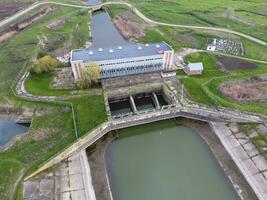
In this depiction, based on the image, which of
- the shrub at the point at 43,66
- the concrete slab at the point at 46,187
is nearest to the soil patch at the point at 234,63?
the shrub at the point at 43,66

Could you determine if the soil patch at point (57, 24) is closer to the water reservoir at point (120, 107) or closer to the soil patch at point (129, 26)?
the soil patch at point (129, 26)

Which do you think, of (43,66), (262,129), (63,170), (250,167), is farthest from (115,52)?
(250,167)

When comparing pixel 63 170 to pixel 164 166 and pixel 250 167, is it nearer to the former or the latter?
pixel 164 166

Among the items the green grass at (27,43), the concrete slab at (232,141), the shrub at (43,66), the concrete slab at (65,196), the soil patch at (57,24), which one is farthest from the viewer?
the soil patch at (57,24)

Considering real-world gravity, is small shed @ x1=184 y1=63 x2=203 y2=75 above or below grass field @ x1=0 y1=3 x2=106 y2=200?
above

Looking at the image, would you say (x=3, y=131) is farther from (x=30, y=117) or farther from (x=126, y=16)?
(x=126, y=16)

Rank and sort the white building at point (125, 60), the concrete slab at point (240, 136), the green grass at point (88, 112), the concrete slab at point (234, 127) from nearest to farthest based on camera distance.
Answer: the concrete slab at point (240, 136) → the green grass at point (88, 112) → the concrete slab at point (234, 127) → the white building at point (125, 60)

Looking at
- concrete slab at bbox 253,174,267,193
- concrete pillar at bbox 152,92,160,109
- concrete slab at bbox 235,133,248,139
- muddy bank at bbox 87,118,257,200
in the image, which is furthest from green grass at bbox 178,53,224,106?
concrete slab at bbox 253,174,267,193

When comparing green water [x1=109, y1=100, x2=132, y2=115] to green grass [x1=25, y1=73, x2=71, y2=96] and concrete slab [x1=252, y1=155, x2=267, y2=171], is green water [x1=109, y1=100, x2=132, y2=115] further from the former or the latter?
concrete slab [x1=252, y1=155, x2=267, y2=171]
